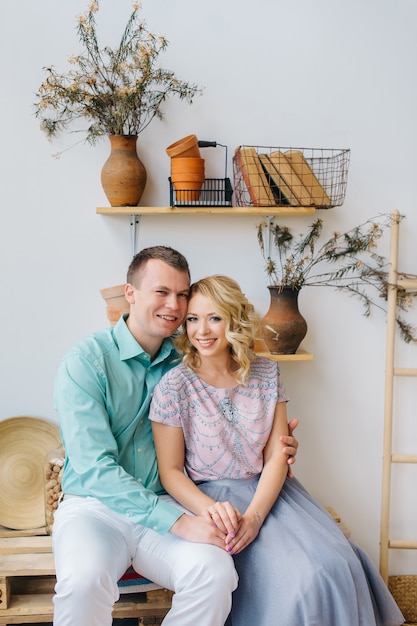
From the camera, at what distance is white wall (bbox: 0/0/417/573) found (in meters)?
2.37

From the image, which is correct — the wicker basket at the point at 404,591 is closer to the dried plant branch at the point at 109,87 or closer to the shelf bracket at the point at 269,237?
the shelf bracket at the point at 269,237

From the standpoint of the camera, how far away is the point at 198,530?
69.3 inches

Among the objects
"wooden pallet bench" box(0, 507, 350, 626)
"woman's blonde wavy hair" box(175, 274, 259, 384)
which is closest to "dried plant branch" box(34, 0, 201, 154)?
"woman's blonde wavy hair" box(175, 274, 259, 384)

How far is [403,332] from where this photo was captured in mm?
2568

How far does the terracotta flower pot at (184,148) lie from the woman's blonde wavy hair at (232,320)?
52 centimetres

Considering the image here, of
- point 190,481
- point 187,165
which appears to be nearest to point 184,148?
point 187,165

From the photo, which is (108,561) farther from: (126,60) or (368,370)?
(126,60)

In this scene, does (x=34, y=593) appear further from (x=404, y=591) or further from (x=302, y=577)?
(x=404, y=591)

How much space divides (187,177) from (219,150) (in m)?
Result: 0.26

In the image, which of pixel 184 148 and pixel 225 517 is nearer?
pixel 225 517

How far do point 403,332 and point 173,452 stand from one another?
1.12 meters

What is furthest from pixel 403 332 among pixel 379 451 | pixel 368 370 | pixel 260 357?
pixel 260 357

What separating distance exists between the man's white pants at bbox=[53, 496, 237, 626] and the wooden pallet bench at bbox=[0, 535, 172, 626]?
269mm

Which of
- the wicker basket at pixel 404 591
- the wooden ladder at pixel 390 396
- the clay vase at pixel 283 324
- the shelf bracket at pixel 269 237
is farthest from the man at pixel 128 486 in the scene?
the wicker basket at pixel 404 591
